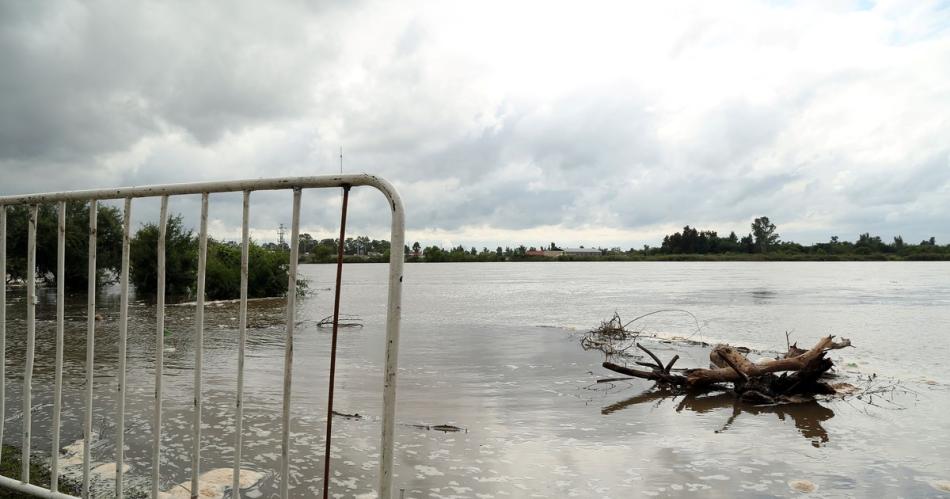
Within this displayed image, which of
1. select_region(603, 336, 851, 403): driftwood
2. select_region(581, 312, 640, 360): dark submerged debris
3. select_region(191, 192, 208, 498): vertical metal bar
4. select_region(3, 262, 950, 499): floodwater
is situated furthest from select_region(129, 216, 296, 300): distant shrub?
select_region(191, 192, 208, 498): vertical metal bar

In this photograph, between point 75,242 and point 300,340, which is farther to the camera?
point 75,242

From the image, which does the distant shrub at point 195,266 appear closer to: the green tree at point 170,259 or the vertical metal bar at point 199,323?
the green tree at point 170,259

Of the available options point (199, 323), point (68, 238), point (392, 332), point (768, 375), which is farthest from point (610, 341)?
point (68, 238)

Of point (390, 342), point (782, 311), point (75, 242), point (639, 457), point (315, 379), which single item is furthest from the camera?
point (782, 311)

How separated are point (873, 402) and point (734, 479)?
485cm

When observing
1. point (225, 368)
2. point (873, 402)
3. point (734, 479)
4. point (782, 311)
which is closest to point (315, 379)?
point (225, 368)

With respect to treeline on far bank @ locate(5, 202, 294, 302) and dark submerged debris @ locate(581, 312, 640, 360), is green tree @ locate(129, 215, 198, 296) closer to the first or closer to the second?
treeline on far bank @ locate(5, 202, 294, 302)

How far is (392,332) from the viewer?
2.26m

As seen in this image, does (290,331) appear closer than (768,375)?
Yes

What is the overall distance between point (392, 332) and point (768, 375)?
8.36 m

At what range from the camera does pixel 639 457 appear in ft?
19.2

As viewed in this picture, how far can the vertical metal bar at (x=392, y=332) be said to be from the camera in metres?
2.25

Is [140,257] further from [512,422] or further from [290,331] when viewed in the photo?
[290,331]

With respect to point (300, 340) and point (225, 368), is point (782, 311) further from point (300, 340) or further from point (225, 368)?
point (225, 368)
